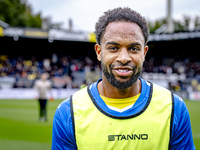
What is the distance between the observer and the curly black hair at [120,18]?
6.43ft

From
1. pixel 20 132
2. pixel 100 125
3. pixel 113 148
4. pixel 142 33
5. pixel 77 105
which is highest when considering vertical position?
pixel 142 33

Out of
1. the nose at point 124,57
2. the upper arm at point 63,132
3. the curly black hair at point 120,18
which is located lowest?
the upper arm at point 63,132

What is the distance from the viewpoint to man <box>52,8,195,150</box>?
1.86m

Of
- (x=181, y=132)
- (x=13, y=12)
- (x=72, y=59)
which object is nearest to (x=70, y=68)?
(x=72, y=59)

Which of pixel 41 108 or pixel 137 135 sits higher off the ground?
pixel 137 135

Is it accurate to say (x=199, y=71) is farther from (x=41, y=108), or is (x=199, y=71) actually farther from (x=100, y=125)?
(x=100, y=125)

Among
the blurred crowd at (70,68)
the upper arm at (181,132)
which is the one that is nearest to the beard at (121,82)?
the upper arm at (181,132)

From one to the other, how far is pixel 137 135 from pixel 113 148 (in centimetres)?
21

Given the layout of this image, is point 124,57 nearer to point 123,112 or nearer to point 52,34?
point 123,112

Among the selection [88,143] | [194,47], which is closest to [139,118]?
[88,143]

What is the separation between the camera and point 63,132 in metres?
1.92

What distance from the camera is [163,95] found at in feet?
6.64

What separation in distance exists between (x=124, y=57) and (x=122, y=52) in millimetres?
44

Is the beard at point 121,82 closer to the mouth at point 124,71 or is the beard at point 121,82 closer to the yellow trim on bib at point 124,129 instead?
the mouth at point 124,71
